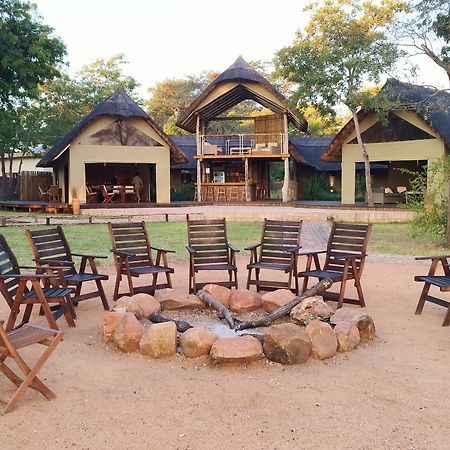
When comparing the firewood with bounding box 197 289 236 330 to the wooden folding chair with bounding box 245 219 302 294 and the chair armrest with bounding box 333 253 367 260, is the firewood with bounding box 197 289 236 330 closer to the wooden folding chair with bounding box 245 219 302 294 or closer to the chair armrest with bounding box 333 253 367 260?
the wooden folding chair with bounding box 245 219 302 294

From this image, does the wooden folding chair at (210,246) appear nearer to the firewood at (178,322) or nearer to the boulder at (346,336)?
the firewood at (178,322)

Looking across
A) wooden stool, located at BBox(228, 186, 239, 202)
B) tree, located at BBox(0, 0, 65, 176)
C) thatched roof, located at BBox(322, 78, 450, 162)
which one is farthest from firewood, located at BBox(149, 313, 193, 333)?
wooden stool, located at BBox(228, 186, 239, 202)

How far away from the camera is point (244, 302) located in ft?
18.2

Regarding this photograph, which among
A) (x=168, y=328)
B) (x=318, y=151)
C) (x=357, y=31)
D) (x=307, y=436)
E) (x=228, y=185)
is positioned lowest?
(x=307, y=436)

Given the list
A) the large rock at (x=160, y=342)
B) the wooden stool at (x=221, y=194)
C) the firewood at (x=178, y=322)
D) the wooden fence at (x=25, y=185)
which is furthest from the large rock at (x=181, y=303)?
A: the wooden fence at (x=25, y=185)

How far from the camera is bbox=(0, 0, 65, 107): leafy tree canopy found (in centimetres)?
1596

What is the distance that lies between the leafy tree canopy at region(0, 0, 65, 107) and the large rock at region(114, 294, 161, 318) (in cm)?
1300

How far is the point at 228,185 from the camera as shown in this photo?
25.0 meters

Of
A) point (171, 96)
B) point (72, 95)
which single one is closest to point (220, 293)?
point (72, 95)

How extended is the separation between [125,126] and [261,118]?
22.6 ft

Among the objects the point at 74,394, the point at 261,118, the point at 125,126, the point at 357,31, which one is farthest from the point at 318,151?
the point at 74,394

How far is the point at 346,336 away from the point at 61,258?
3.23 metres

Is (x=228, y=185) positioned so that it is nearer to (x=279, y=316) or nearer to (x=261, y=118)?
(x=261, y=118)

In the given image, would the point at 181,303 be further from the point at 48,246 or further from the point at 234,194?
the point at 234,194
